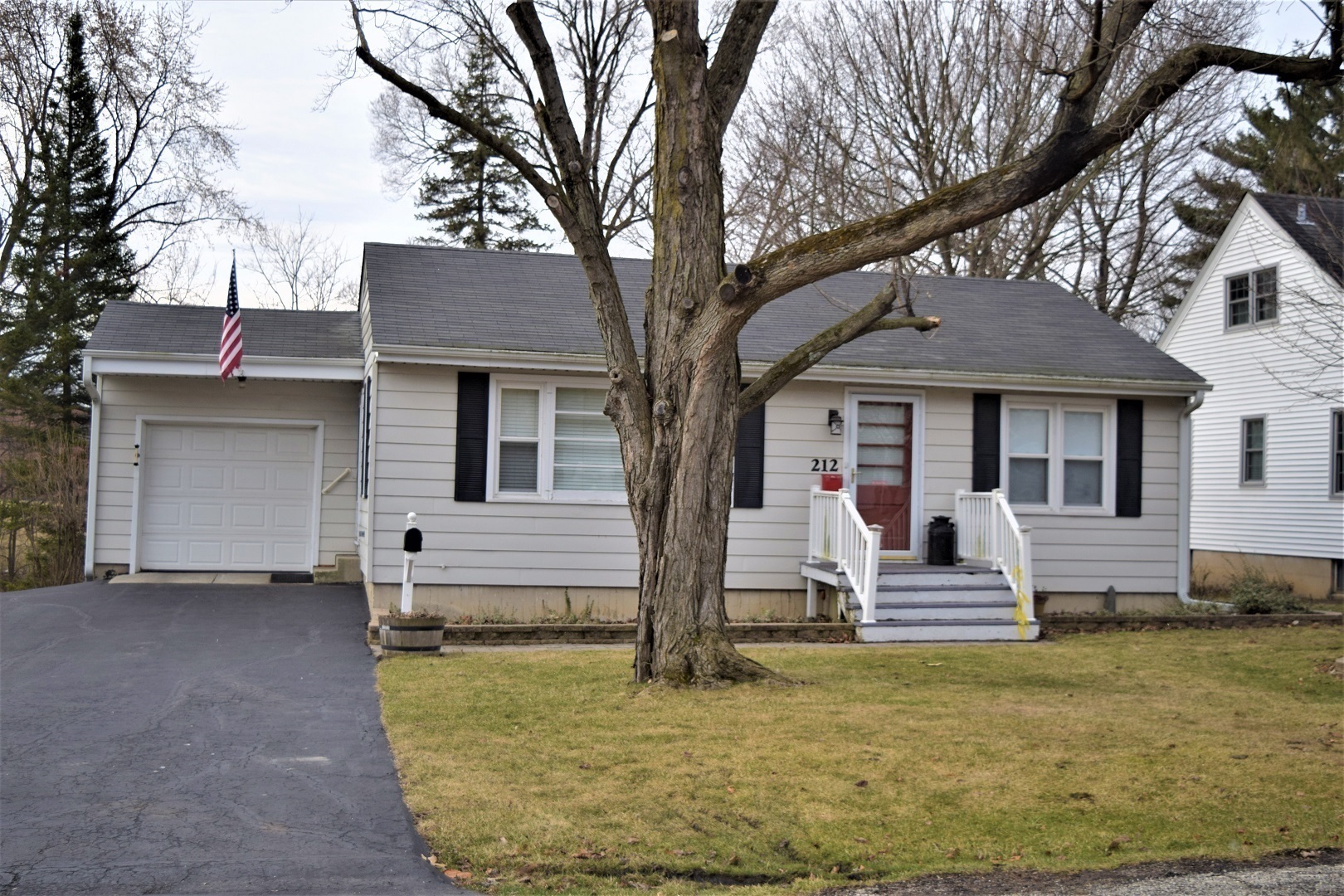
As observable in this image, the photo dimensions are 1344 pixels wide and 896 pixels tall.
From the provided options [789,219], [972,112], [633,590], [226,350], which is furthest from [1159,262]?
[226,350]

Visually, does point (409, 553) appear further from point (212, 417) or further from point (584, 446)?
point (212, 417)

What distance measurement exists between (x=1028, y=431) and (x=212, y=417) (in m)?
11.1

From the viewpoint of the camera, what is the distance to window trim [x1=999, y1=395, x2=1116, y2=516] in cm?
1512

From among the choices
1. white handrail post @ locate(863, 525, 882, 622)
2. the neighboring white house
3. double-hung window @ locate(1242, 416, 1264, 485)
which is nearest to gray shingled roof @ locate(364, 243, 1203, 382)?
white handrail post @ locate(863, 525, 882, 622)

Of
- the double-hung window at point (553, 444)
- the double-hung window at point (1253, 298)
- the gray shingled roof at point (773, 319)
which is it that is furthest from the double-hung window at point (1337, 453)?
the double-hung window at point (553, 444)

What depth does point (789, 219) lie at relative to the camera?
21500 millimetres

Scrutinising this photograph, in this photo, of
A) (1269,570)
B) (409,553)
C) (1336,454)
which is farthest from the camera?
(1269,570)

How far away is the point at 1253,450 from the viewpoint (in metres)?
22.8

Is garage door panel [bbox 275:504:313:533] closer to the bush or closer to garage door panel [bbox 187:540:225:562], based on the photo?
garage door panel [bbox 187:540:225:562]

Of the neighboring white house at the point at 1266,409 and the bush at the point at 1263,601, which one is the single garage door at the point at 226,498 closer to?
the bush at the point at 1263,601

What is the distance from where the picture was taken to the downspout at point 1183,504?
609 inches

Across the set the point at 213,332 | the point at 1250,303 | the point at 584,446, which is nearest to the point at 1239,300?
the point at 1250,303

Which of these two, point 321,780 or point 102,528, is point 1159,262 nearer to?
point 102,528

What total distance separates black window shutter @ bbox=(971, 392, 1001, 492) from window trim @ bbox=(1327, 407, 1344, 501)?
9.32 metres
